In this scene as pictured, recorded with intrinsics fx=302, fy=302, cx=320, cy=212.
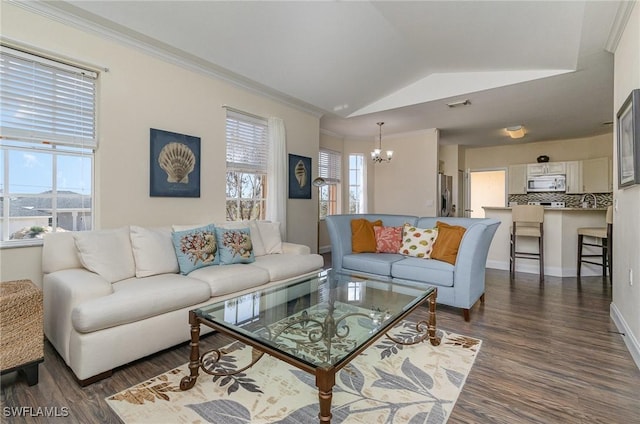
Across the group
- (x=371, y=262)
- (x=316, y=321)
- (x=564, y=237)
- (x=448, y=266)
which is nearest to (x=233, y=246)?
(x=316, y=321)

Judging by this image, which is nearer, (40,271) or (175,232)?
(40,271)

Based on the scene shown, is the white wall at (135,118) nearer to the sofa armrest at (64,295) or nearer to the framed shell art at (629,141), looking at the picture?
the sofa armrest at (64,295)

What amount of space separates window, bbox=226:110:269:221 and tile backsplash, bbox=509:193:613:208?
6.44 meters

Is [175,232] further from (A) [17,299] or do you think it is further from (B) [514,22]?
(B) [514,22]

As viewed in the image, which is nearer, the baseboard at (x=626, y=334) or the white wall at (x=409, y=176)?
the baseboard at (x=626, y=334)

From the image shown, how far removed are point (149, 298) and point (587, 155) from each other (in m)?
8.72

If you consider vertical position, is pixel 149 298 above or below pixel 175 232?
below

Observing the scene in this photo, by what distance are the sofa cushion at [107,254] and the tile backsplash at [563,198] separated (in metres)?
8.15

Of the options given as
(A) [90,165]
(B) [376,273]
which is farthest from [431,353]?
(A) [90,165]

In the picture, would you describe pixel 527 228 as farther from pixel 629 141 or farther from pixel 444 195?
pixel 629 141

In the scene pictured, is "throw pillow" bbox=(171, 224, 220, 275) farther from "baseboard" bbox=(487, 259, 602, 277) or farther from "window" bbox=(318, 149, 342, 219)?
"baseboard" bbox=(487, 259, 602, 277)

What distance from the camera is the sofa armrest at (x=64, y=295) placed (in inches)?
75.7

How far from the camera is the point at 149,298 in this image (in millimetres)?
2051

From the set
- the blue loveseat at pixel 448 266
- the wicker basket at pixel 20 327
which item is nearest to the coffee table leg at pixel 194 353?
the wicker basket at pixel 20 327
